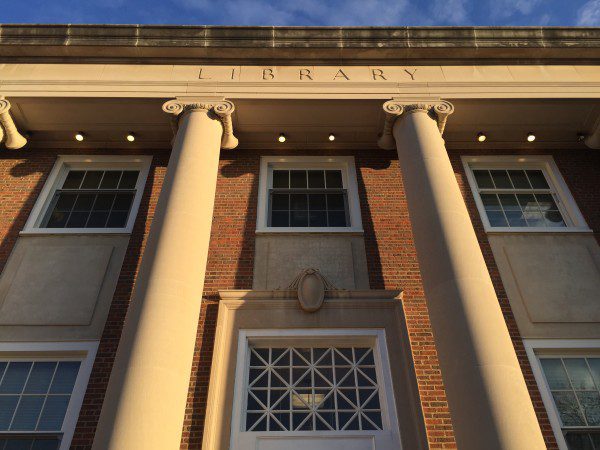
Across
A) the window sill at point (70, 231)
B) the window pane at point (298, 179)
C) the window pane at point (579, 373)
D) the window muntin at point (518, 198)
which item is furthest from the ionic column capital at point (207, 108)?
the window pane at point (579, 373)

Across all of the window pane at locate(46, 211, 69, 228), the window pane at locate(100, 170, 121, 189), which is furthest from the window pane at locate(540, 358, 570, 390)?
the window pane at locate(46, 211, 69, 228)

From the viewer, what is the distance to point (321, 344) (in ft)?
26.3

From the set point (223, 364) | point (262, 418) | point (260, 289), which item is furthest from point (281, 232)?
point (262, 418)

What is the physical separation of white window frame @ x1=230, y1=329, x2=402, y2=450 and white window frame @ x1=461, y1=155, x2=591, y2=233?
361cm

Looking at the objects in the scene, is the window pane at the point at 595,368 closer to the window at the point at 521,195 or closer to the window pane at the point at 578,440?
the window pane at the point at 578,440

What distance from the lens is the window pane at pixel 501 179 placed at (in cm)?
1088

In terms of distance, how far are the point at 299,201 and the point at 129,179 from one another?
3942mm

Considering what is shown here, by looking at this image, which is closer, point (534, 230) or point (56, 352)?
point (56, 352)

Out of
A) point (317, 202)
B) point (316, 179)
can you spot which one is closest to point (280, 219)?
A: point (317, 202)

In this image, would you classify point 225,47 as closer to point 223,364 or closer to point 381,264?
point 381,264

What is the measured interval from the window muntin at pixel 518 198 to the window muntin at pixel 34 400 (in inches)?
335

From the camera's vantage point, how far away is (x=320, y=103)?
10375 mm

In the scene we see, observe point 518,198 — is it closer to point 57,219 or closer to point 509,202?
point 509,202

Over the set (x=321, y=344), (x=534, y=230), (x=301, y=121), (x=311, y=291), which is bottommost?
(x=321, y=344)
